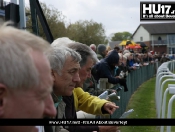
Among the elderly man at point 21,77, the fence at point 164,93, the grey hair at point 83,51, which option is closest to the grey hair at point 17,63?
the elderly man at point 21,77

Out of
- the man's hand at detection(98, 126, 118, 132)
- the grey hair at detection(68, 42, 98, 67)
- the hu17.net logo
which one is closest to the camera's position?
the man's hand at detection(98, 126, 118, 132)

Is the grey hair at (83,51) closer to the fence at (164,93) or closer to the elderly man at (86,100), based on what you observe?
the elderly man at (86,100)

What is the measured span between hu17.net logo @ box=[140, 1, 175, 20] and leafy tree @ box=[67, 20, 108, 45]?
6.00 m

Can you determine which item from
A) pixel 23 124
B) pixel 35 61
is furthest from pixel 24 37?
pixel 23 124

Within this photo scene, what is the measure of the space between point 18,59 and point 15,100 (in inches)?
3.6

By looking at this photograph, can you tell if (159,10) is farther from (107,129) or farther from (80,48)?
(107,129)

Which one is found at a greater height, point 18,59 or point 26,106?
point 18,59

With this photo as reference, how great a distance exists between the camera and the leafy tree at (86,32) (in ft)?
32.5

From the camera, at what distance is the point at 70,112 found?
2.00m

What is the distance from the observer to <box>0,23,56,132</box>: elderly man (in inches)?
26.8

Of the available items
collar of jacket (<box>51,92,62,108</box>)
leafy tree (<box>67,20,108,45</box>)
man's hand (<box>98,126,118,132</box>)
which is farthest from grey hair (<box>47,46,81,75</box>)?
leafy tree (<box>67,20,108,45</box>)

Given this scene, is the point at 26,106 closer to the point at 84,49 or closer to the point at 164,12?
the point at 164,12

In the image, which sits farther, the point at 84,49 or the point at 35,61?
the point at 84,49

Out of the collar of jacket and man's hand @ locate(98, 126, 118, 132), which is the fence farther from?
the collar of jacket
